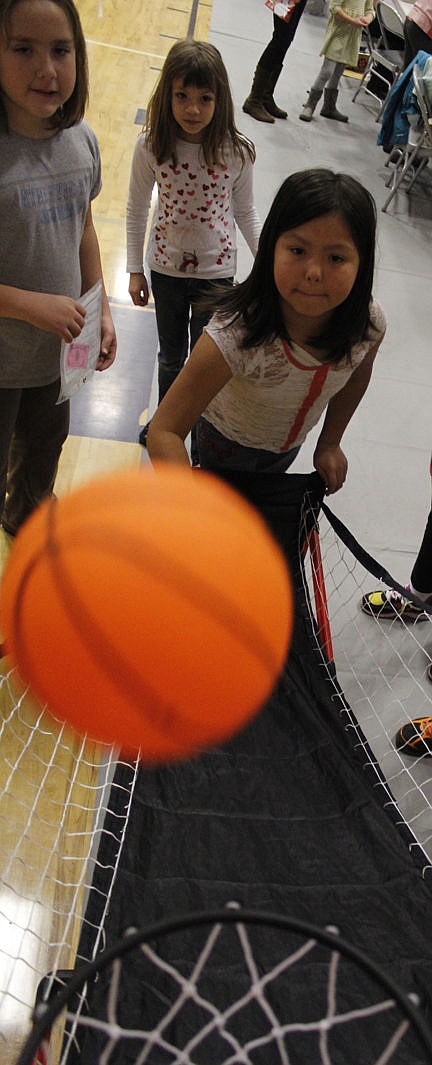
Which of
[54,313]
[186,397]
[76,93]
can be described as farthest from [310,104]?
[186,397]

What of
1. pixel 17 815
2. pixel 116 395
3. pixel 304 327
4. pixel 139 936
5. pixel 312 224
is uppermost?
pixel 312 224

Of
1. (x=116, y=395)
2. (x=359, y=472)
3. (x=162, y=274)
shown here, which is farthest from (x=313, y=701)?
(x=116, y=395)

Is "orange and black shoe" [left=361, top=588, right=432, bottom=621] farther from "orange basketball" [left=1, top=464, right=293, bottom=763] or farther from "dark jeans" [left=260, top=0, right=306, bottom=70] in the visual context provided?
"dark jeans" [left=260, top=0, right=306, bottom=70]

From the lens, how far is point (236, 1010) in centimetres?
119

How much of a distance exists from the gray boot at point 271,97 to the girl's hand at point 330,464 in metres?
4.77

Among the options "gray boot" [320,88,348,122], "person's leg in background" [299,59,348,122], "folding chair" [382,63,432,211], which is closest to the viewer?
"folding chair" [382,63,432,211]

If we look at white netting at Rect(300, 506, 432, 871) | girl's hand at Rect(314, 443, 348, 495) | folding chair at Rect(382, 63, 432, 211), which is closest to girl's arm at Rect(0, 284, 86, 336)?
girl's hand at Rect(314, 443, 348, 495)

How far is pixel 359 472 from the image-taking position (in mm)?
3061

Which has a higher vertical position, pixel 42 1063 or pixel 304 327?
pixel 304 327

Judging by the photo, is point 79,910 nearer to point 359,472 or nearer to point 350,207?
Result: point 350,207

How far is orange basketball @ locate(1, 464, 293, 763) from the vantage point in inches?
31.4

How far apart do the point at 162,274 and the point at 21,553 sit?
1502mm

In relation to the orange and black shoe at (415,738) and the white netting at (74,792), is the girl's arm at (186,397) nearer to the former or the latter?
the white netting at (74,792)

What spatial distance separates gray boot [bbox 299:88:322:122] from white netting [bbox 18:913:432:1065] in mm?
6136
